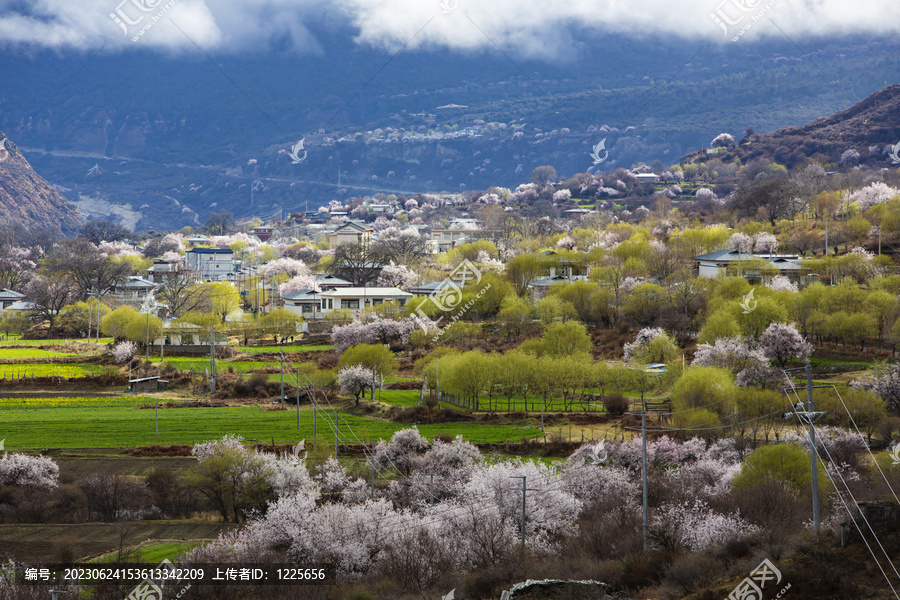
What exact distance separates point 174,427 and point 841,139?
159 meters

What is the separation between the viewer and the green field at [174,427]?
41.4 meters

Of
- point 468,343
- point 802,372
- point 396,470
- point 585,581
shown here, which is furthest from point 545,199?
point 585,581

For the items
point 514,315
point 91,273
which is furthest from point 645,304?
point 91,273

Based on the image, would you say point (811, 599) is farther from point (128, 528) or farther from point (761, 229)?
point (761, 229)

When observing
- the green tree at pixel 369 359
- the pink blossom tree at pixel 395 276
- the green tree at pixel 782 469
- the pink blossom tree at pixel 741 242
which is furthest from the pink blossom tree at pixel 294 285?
the green tree at pixel 782 469

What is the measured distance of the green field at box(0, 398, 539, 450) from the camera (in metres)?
41.4

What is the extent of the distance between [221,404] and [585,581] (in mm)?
35162

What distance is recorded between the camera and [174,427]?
146ft

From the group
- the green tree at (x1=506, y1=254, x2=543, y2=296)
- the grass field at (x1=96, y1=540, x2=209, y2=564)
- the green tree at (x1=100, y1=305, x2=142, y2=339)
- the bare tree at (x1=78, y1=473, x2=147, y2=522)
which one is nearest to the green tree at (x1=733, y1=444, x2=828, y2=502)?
the grass field at (x1=96, y1=540, x2=209, y2=564)

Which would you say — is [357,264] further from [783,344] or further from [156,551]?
[156,551]

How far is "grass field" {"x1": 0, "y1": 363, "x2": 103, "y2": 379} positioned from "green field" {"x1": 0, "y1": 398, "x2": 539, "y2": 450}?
22.8ft

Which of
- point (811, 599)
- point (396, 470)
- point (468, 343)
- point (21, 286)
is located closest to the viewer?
point (811, 599)

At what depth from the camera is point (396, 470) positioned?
3456 cm

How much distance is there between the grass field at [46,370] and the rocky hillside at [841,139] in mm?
137061
